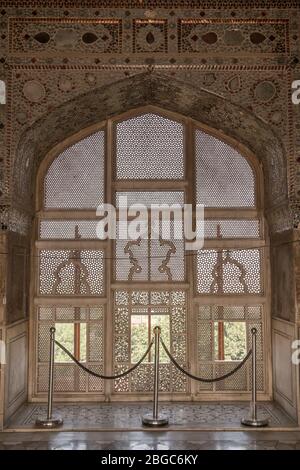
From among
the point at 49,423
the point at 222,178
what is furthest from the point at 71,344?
the point at 222,178

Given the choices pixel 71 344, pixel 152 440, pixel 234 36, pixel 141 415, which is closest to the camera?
pixel 152 440

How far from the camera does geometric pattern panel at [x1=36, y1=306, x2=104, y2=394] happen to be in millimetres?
5621

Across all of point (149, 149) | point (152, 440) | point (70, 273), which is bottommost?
point (152, 440)

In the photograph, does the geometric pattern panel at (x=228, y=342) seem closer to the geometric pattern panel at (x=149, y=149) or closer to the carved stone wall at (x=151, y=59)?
the carved stone wall at (x=151, y=59)

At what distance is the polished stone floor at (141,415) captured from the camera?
15.4ft

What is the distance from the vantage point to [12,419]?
4902mm

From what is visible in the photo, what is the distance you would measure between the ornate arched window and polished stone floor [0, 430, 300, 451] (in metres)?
1.09

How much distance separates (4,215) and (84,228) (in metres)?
1.15

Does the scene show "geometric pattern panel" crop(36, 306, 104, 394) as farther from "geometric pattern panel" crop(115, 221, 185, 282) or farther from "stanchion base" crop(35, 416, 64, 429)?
"stanchion base" crop(35, 416, 64, 429)

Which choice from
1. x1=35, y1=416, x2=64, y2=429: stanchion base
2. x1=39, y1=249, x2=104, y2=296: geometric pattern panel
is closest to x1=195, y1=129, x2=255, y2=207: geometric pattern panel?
x1=39, y1=249, x2=104, y2=296: geometric pattern panel

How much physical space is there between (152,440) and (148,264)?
2.04 metres

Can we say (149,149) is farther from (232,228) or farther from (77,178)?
(232,228)

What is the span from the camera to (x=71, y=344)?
5.70m

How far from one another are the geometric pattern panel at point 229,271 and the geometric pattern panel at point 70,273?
46.9 inches
